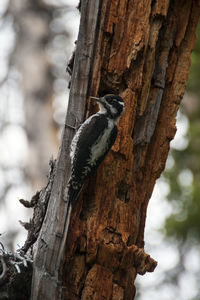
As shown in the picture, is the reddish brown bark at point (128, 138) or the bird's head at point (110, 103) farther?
the bird's head at point (110, 103)

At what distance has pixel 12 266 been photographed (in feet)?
12.6

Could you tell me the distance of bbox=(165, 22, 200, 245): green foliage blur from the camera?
729 centimetres

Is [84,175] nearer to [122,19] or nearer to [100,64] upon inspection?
[100,64]

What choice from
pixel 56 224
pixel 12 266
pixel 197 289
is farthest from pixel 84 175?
pixel 197 289

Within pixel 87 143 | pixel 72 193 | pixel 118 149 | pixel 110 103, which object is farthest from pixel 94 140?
pixel 72 193

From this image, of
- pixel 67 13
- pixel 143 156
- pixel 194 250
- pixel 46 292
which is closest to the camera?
pixel 46 292

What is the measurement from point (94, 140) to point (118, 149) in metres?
0.23

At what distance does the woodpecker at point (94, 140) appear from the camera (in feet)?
13.0

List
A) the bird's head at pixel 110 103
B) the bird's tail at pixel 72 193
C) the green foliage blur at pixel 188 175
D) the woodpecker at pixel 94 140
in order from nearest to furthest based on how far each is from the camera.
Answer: the bird's tail at pixel 72 193 < the woodpecker at pixel 94 140 < the bird's head at pixel 110 103 < the green foliage blur at pixel 188 175

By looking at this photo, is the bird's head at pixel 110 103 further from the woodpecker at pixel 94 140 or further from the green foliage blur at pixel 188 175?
the green foliage blur at pixel 188 175

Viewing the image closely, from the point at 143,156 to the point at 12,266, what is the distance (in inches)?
48.9

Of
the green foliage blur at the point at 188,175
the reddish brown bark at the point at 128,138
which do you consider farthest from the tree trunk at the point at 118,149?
the green foliage blur at the point at 188,175

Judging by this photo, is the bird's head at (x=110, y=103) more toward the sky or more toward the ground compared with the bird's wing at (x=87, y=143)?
more toward the sky

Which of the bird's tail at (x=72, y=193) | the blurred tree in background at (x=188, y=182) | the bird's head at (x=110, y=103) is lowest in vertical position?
the bird's tail at (x=72, y=193)
